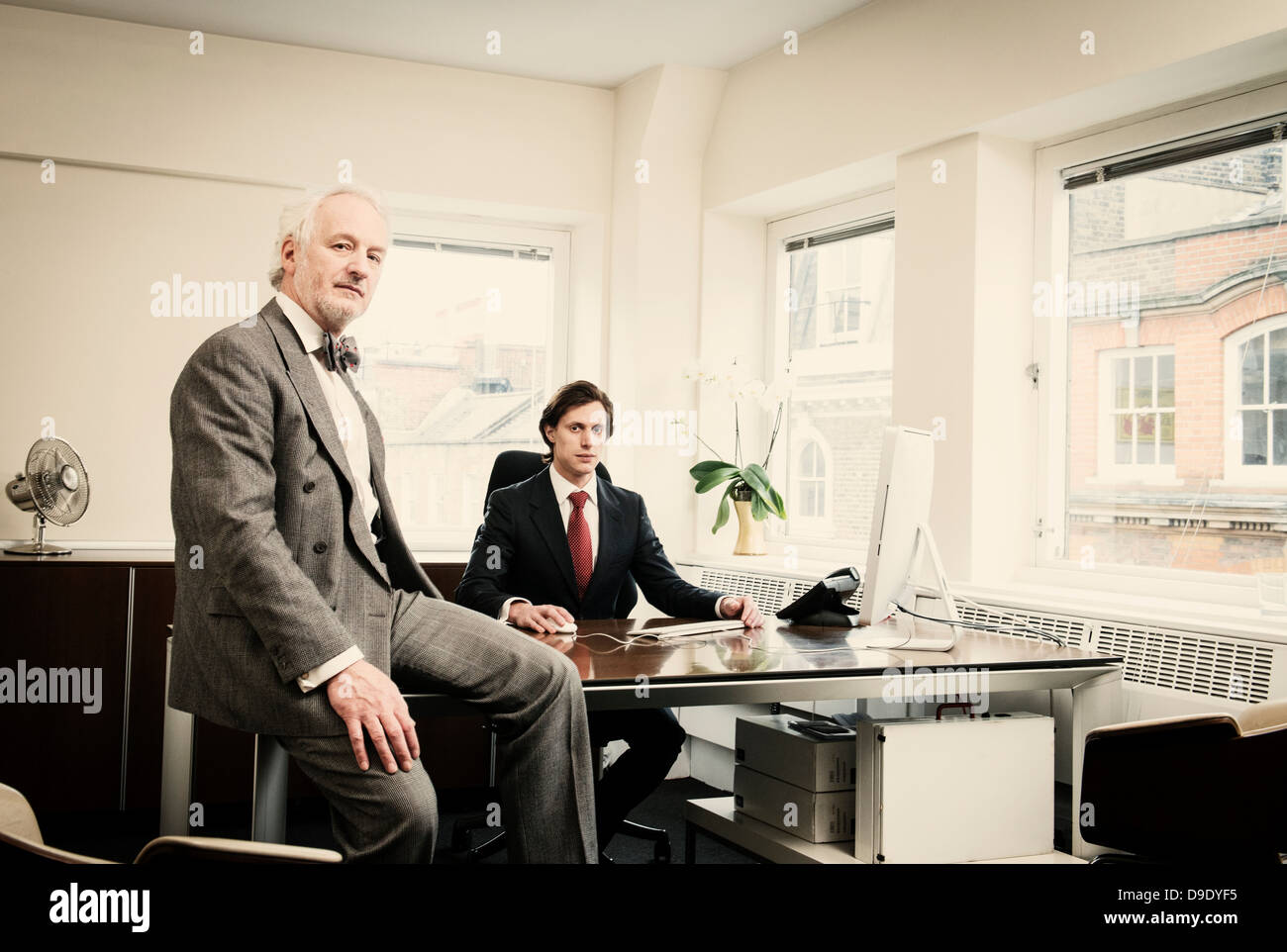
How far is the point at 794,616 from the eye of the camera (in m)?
2.90

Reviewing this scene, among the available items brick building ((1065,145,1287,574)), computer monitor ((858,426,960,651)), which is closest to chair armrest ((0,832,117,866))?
computer monitor ((858,426,960,651))

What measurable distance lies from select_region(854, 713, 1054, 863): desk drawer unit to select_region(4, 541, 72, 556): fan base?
114 inches

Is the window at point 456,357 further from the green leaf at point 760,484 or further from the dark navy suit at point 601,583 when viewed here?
the dark navy suit at point 601,583

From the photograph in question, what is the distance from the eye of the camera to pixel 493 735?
3354mm

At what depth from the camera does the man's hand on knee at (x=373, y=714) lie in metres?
1.64

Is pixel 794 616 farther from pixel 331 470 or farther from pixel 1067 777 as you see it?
pixel 331 470

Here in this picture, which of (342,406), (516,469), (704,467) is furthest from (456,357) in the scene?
(342,406)

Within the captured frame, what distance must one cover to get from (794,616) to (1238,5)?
1948 millimetres

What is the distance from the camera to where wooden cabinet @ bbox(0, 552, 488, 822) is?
11.8ft

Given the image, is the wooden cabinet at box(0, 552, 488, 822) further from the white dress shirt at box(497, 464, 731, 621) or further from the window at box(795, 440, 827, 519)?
the window at box(795, 440, 827, 519)

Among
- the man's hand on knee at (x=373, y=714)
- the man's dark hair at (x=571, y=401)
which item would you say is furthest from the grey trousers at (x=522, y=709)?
the man's dark hair at (x=571, y=401)

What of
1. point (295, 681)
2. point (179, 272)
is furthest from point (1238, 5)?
point (179, 272)

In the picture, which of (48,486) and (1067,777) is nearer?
(1067,777)

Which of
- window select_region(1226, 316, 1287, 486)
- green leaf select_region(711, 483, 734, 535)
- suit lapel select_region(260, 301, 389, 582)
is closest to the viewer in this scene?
suit lapel select_region(260, 301, 389, 582)
